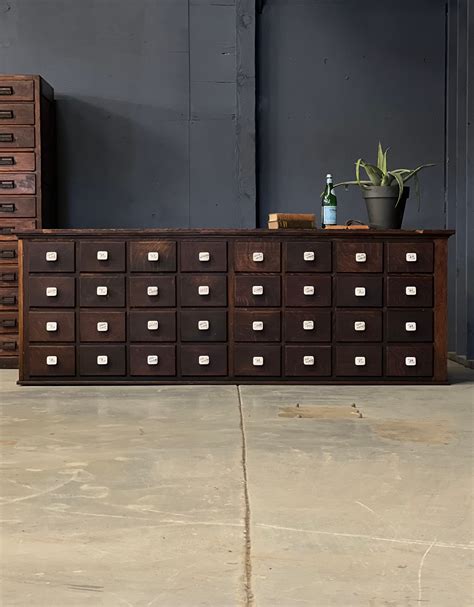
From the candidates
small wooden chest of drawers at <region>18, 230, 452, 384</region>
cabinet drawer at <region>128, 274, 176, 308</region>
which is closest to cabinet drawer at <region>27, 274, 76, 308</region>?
small wooden chest of drawers at <region>18, 230, 452, 384</region>

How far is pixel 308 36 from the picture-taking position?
6605 millimetres

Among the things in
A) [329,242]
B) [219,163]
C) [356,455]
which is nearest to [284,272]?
[329,242]

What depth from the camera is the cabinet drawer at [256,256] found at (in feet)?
16.9

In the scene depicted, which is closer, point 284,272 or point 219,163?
point 284,272

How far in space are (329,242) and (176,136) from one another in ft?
6.31

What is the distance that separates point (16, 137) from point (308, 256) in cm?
220

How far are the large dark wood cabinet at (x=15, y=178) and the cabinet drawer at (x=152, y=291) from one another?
120cm

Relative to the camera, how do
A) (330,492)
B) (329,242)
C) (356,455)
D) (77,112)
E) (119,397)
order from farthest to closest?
(77,112) → (329,242) → (119,397) → (356,455) → (330,492)

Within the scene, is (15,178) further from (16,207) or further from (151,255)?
(151,255)

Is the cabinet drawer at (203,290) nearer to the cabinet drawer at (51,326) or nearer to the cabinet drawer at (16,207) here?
the cabinet drawer at (51,326)

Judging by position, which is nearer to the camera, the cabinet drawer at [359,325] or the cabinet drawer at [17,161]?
the cabinet drawer at [359,325]

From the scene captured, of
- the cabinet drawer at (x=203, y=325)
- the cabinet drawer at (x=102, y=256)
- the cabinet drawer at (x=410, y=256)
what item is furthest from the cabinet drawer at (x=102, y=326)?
the cabinet drawer at (x=410, y=256)

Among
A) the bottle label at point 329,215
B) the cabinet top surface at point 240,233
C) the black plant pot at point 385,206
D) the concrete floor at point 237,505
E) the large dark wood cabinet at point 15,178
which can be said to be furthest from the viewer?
the large dark wood cabinet at point 15,178

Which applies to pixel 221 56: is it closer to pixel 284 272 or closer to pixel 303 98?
pixel 303 98
